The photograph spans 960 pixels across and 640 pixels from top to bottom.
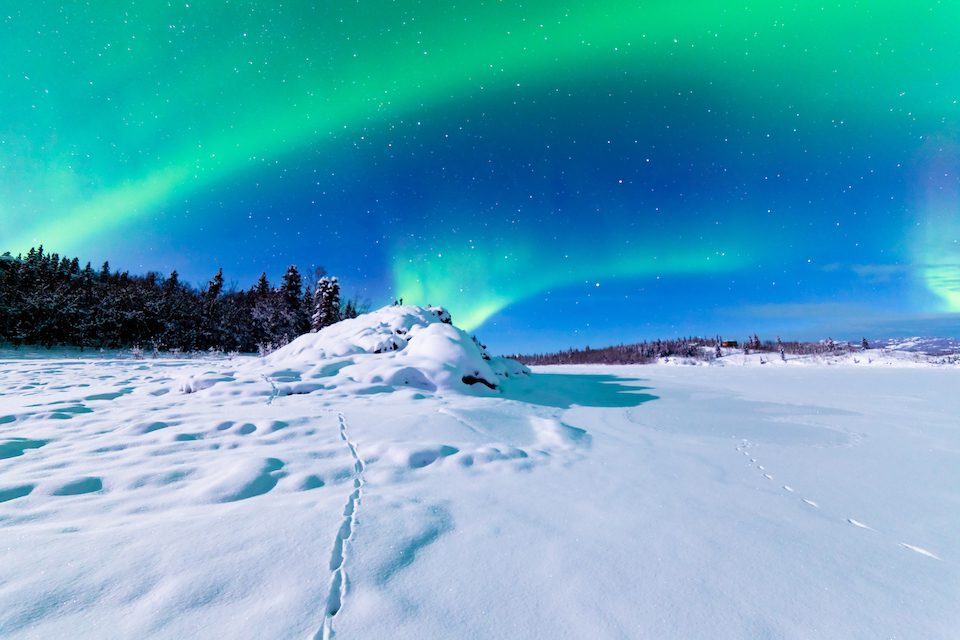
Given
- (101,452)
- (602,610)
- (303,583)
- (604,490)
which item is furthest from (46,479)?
(604,490)

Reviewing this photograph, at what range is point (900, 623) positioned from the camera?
147 cm

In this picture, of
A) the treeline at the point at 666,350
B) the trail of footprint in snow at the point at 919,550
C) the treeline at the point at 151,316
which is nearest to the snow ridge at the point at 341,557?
the trail of footprint in snow at the point at 919,550

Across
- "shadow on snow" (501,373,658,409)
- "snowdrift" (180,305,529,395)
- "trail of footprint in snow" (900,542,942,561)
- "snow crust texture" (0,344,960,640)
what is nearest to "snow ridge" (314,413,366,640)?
"snow crust texture" (0,344,960,640)

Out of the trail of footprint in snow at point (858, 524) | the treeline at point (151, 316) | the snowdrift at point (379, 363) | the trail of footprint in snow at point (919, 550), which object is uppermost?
the treeline at point (151, 316)

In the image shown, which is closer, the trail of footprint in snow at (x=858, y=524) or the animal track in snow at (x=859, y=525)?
the animal track in snow at (x=859, y=525)

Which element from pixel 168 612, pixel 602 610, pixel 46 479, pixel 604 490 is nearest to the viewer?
pixel 168 612

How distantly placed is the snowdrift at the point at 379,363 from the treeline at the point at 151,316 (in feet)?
48.9

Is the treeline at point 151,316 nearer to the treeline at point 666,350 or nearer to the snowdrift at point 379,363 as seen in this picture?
the snowdrift at point 379,363

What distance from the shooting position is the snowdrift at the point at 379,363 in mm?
6035

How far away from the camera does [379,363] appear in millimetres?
7098

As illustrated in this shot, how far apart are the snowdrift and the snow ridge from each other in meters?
3.61

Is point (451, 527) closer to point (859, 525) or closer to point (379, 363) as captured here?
point (859, 525)

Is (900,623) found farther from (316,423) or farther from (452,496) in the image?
(316,423)

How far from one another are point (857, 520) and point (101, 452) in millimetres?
5573
